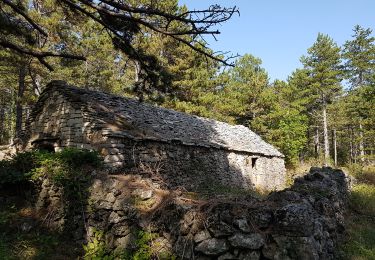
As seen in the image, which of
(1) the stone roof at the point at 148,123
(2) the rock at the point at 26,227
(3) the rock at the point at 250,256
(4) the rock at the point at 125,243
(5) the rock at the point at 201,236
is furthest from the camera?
(1) the stone roof at the point at 148,123

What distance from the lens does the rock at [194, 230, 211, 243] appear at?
4.48 m

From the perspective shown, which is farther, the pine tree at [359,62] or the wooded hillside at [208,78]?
the pine tree at [359,62]

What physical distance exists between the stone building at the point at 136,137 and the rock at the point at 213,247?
457cm

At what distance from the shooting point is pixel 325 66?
111ft

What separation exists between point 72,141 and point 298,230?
9601mm

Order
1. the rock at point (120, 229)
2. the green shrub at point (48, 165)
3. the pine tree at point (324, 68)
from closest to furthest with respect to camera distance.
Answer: the rock at point (120, 229) → the green shrub at point (48, 165) → the pine tree at point (324, 68)

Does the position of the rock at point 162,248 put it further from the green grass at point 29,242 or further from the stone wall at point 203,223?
the green grass at point 29,242

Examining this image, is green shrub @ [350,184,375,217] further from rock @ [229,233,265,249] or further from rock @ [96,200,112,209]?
rock @ [96,200,112,209]

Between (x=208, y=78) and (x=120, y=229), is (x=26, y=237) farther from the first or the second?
(x=208, y=78)

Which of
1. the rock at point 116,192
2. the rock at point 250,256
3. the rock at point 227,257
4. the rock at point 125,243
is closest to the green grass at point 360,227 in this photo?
the rock at point 250,256

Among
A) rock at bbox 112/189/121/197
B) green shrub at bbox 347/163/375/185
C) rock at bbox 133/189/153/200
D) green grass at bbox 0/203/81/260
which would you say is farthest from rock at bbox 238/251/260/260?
green shrub at bbox 347/163/375/185

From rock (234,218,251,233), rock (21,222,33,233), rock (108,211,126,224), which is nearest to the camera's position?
rock (234,218,251,233)

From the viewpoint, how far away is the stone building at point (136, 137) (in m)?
11.3

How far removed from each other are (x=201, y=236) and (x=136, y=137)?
729 centimetres
